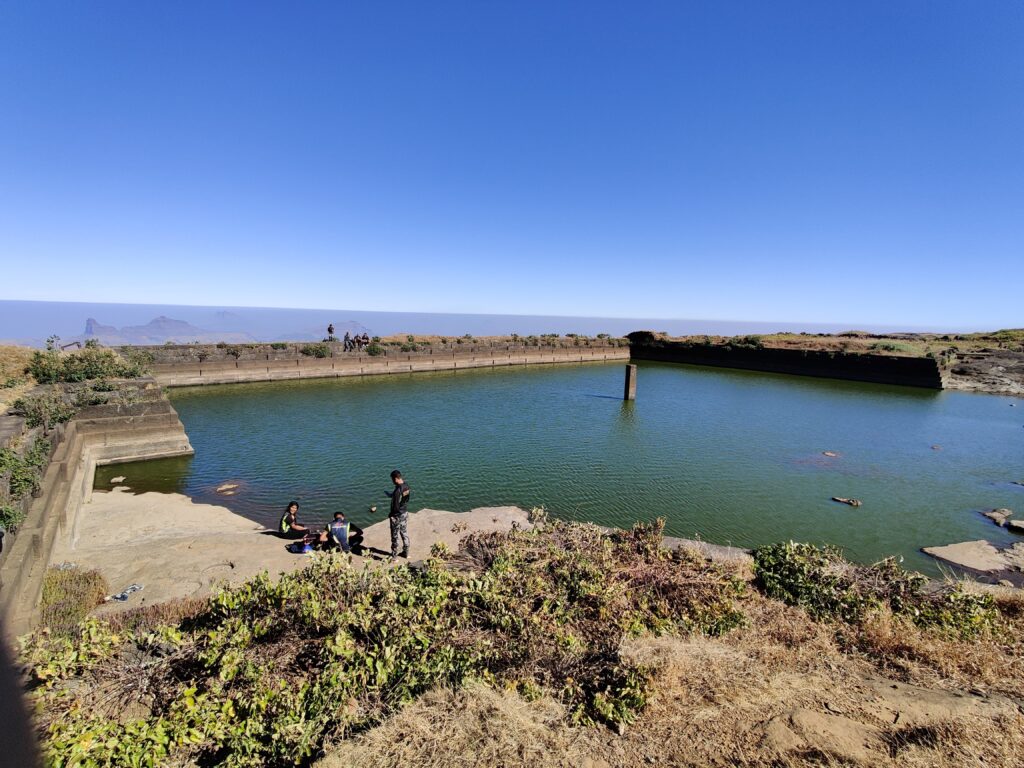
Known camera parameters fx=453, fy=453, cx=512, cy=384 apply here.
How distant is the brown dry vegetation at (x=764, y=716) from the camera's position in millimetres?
3971

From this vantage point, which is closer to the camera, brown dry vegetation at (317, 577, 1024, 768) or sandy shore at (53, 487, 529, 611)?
brown dry vegetation at (317, 577, 1024, 768)

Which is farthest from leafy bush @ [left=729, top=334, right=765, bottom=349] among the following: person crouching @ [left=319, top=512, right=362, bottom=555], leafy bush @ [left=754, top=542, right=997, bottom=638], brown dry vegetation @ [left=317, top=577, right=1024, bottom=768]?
person crouching @ [left=319, top=512, right=362, bottom=555]

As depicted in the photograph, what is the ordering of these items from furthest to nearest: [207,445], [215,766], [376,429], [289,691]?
[376,429]
[207,445]
[289,691]
[215,766]

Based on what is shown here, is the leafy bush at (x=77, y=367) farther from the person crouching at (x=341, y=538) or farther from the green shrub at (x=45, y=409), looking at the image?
the person crouching at (x=341, y=538)

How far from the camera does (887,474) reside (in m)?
16.5

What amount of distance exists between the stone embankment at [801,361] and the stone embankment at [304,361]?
18137 millimetres

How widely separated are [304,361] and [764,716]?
34157mm

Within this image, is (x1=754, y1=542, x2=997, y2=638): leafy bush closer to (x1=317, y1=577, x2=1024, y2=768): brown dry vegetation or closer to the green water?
(x1=317, y1=577, x2=1024, y2=768): brown dry vegetation

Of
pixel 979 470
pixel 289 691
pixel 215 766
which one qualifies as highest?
pixel 289 691

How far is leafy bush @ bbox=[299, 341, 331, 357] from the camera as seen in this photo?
3403 cm

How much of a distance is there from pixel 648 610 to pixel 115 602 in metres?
7.97

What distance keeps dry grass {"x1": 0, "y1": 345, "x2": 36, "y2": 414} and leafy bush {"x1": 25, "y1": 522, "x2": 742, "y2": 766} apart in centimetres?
1510

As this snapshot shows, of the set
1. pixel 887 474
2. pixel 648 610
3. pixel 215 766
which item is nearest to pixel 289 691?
pixel 215 766

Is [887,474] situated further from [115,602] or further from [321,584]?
[115,602]
